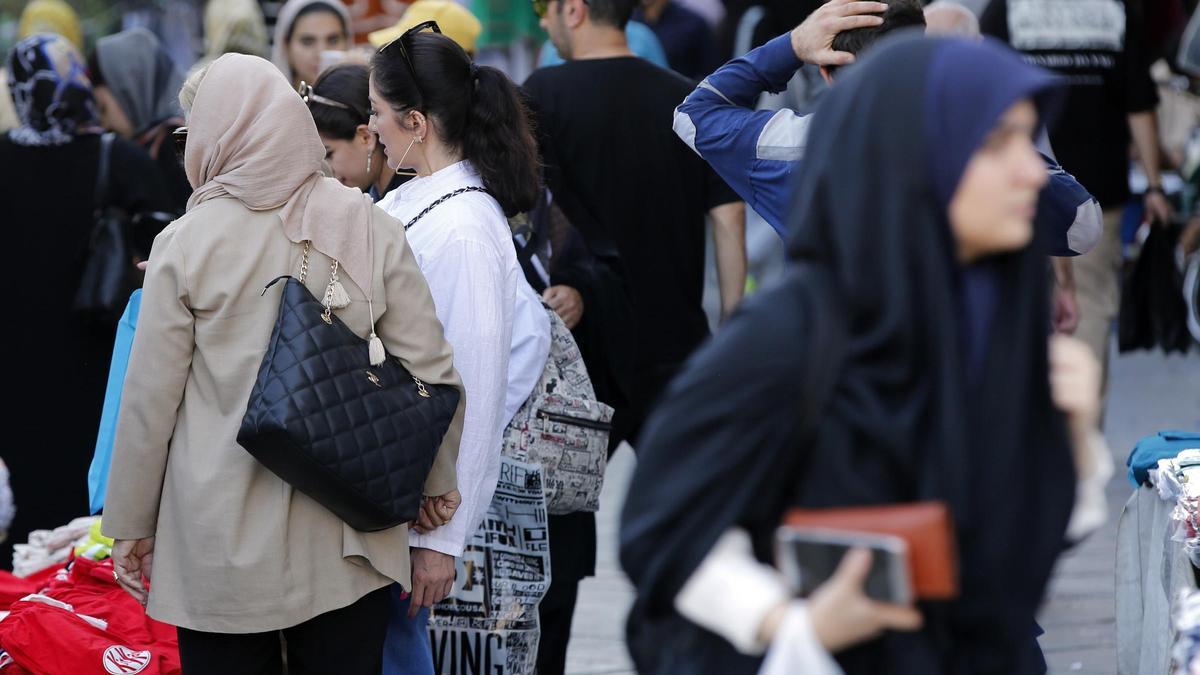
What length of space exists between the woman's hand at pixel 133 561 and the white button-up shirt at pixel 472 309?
1.82 feet

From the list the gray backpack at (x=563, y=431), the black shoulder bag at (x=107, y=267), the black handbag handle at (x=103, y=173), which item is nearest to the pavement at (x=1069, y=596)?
the gray backpack at (x=563, y=431)

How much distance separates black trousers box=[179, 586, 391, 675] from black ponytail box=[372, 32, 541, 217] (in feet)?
3.51

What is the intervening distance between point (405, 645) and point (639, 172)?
1963mm

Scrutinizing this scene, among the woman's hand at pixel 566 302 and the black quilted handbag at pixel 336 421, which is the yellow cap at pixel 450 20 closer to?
the woman's hand at pixel 566 302

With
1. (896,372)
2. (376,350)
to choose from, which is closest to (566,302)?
(376,350)

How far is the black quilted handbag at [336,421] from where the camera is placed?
2.99m

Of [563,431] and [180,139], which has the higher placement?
[180,139]

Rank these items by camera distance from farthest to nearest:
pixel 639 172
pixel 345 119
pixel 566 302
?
pixel 639 172 → pixel 566 302 → pixel 345 119

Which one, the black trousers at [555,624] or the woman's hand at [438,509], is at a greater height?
the woman's hand at [438,509]

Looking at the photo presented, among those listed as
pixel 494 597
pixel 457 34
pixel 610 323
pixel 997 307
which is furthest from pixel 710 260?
pixel 997 307

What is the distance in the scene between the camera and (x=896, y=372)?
1.86m

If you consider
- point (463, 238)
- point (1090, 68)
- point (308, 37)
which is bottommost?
point (1090, 68)

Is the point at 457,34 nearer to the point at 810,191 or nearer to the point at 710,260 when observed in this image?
the point at 710,260

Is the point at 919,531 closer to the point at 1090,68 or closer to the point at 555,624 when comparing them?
the point at 555,624
